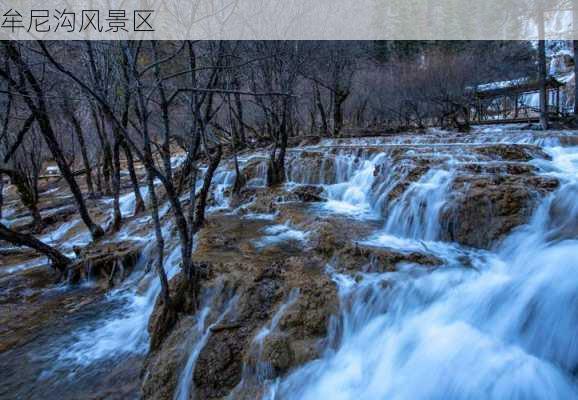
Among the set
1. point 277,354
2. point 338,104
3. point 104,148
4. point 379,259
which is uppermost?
point 338,104

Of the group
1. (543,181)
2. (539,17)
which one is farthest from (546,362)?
(539,17)

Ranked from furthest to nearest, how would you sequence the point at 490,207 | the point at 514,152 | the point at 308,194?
the point at 308,194, the point at 514,152, the point at 490,207

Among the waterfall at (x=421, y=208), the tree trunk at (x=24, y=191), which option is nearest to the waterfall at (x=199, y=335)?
the waterfall at (x=421, y=208)

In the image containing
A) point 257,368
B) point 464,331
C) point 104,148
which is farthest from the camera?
point 104,148

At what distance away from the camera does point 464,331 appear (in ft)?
12.8

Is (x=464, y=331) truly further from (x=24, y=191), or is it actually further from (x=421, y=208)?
(x=24, y=191)

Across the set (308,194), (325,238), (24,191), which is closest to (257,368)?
(325,238)

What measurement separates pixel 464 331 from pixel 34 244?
735 cm

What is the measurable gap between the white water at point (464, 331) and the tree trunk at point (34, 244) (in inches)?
221

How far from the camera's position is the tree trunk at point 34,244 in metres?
6.23

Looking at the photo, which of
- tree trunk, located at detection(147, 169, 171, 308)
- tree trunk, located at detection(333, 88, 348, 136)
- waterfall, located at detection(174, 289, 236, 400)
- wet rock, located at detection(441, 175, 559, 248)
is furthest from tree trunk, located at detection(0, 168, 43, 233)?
tree trunk, located at detection(333, 88, 348, 136)

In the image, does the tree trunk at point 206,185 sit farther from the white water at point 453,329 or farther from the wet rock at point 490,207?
the wet rock at point 490,207

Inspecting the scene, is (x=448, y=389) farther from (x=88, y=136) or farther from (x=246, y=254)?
(x=88, y=136)

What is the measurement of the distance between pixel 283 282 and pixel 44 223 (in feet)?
34.6
